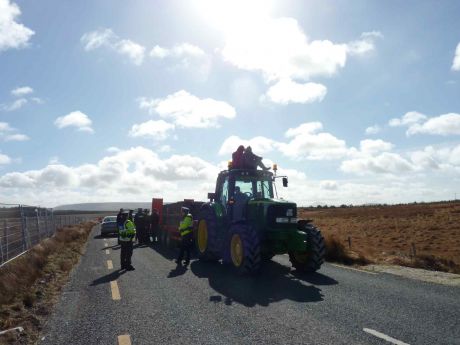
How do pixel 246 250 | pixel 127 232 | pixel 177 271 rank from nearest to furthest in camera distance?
pixel 246 250, pixel 177 271, pixel 127 232

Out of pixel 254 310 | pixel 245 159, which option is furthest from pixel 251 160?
pixel 254 310

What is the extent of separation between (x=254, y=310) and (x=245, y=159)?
6652mm

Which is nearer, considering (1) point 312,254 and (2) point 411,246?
(1) point 312,254

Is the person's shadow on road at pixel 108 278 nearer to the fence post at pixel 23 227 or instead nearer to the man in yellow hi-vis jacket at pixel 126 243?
the man in yellow hi-vis jacket at pixel 126 243

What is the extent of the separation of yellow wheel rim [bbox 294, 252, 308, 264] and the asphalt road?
2.44 ft

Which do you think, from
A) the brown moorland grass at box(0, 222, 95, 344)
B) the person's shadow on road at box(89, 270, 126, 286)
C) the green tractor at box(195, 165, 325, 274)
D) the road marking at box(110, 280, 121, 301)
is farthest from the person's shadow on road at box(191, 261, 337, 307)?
the brown moorland grass at box(0, 222, 95, 344)

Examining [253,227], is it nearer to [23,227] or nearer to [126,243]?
[126,243]

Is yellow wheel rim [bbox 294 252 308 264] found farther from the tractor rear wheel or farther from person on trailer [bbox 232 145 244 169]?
person on trailer [bbox 232 145 244 169]

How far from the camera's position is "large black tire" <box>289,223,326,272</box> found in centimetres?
1190

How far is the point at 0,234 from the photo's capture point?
1308cm

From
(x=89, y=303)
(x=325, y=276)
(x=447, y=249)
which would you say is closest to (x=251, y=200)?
→ (x=325, y=276)

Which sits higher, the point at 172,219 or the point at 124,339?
the point at 172,219

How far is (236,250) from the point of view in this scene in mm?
12055

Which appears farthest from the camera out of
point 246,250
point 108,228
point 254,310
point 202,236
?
point 108,228
